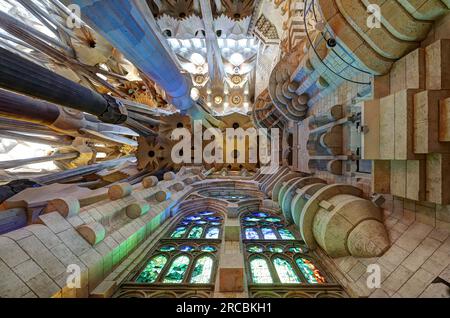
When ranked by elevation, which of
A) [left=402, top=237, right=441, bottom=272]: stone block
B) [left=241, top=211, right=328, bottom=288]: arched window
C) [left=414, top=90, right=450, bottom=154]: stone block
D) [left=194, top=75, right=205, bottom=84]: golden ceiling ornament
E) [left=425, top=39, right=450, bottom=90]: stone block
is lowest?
[left=241, top=211, right=328, bottom=288]: arched window

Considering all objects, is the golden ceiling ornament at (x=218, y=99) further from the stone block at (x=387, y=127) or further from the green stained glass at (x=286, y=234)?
the stone block at (x=387, y=127)

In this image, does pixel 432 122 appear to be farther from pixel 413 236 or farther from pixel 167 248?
pixel 167 248

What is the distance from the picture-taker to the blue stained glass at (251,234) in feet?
16.3

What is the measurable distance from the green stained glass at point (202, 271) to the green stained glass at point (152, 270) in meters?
0.70

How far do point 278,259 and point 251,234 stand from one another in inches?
47.7

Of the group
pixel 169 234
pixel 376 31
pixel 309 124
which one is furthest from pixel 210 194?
pixel 376 31

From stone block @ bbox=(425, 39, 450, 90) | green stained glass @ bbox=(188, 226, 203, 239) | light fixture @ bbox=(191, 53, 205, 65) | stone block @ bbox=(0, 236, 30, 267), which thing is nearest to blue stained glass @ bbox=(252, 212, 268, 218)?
green stained glass @ bbox=(188, 226, 203, 239)

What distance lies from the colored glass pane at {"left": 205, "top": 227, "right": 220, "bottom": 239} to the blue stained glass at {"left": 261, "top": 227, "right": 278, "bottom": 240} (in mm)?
1255

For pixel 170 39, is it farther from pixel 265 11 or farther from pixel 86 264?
pixel 86 264

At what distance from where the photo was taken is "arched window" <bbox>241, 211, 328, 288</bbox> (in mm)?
3453

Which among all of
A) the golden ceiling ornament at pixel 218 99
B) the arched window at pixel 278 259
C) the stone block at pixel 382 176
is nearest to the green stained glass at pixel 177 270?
the arched window at pixel 278 259

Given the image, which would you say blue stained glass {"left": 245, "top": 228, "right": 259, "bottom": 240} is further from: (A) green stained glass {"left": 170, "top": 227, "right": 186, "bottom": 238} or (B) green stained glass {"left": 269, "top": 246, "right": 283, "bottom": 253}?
(A) green stained glass {"left": 170, "top": 227, "right": 186, "bottom": 238}

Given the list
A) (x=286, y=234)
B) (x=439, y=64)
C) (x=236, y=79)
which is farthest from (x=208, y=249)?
(x=236, y=79)
